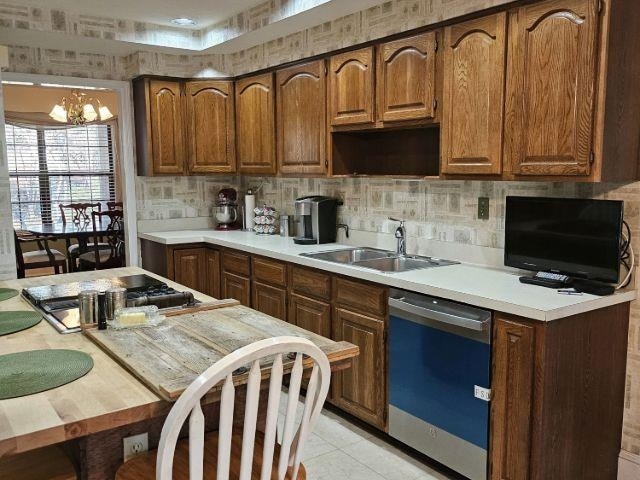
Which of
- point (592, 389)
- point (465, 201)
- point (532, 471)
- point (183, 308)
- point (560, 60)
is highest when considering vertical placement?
point (560, 60)

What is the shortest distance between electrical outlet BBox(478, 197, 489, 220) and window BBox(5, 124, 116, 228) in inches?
242

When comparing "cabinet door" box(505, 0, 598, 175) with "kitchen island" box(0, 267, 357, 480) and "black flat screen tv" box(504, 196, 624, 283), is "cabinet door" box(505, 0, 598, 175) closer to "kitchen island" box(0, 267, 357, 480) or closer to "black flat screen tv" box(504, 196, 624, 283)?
"black flat screen tv" box(504, 196, 624, 283)

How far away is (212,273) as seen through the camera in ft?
14.0

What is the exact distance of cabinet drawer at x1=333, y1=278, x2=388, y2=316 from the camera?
9.18 feet

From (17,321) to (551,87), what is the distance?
225 centimetres

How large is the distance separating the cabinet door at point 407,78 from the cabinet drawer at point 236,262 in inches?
53.6

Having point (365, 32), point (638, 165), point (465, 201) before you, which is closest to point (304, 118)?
point (365, 32)

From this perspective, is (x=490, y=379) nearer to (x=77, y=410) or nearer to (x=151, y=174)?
(x=77, y=410)

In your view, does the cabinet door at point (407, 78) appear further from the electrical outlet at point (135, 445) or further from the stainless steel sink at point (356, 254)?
the electrical outlet at point (135, 445)

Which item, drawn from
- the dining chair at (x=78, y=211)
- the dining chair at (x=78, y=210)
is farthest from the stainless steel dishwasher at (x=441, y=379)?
the dining chair at (x=78, y=210)

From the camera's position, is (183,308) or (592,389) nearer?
(183,308)

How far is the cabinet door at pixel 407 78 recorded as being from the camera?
2865 mm

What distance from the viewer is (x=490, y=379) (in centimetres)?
228

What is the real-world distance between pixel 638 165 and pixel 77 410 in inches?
88.5
